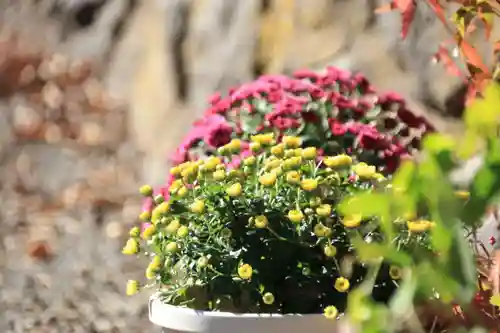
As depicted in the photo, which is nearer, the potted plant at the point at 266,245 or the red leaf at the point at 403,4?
the potted plant at the point at 266,245

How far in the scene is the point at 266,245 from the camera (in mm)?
1159

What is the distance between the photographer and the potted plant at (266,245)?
112 centimetres

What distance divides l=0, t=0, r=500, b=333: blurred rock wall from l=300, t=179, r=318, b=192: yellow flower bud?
3.00 ft

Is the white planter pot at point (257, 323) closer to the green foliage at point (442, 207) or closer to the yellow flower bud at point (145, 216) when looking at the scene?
the yellow flower bud at point (145, 216)

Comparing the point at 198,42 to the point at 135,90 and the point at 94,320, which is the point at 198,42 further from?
the point at 94,320

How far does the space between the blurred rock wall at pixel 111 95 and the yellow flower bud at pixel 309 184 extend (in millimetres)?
914

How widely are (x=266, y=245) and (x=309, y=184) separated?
0.37 feet

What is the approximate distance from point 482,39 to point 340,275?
2.99ft

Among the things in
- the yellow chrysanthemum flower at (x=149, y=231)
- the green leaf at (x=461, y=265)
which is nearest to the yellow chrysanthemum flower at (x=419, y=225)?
the yellow chrysanthemum flower at (x=149, y=231)

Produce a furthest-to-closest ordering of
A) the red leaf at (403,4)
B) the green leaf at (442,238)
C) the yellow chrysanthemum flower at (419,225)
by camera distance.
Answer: the red leaf at (403,4) → the yellow chrysanthemum flower at (419,225) → the green leaf at (442,238)

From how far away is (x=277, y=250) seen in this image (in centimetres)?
115

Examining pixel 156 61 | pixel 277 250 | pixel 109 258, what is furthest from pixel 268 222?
pixel 156 61

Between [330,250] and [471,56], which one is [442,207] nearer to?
[330,250]

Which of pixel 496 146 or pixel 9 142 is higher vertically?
pixel 496 146
